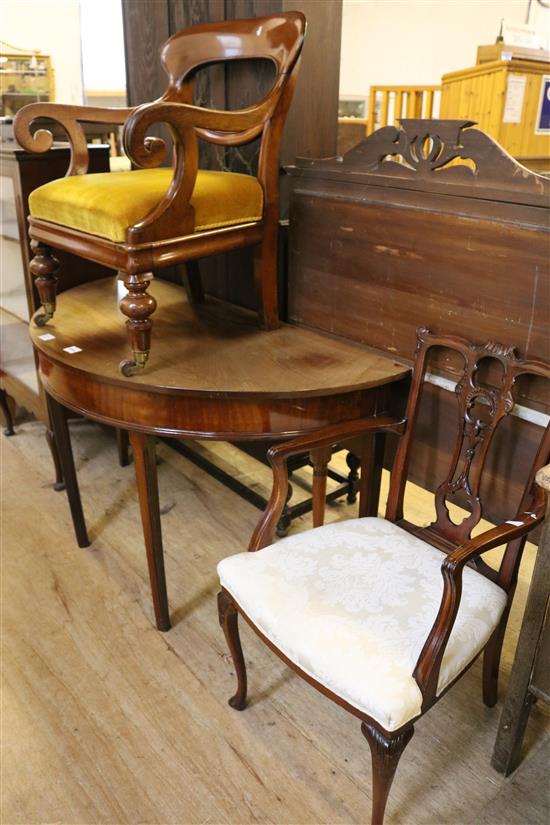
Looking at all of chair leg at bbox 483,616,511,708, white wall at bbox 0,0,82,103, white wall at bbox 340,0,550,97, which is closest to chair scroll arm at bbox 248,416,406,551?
chair leg at bbox 483,616,511,708

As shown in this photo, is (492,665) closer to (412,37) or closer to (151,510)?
(151,510)

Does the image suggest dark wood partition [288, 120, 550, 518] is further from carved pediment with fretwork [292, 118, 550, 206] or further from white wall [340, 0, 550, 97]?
white wall [340, 0, 550, 97]

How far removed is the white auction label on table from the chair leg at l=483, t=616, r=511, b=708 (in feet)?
7.69

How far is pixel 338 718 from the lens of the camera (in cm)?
154

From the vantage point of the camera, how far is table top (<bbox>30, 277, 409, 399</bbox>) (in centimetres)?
146

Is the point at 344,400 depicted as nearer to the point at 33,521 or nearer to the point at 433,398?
the point at 433,398

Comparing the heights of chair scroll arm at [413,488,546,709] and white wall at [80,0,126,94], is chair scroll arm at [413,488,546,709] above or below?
below

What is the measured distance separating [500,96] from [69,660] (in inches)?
110

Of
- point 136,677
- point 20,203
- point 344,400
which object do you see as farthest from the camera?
point 20,203

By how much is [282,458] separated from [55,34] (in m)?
7.37

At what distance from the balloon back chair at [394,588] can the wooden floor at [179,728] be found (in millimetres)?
126

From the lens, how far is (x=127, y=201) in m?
1.44

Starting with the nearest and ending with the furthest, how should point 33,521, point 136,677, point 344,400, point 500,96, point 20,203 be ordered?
point 344,400, point 136,677, point 20,203, point 33,521, point 500,96

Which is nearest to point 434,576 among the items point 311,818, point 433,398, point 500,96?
point 433,398
